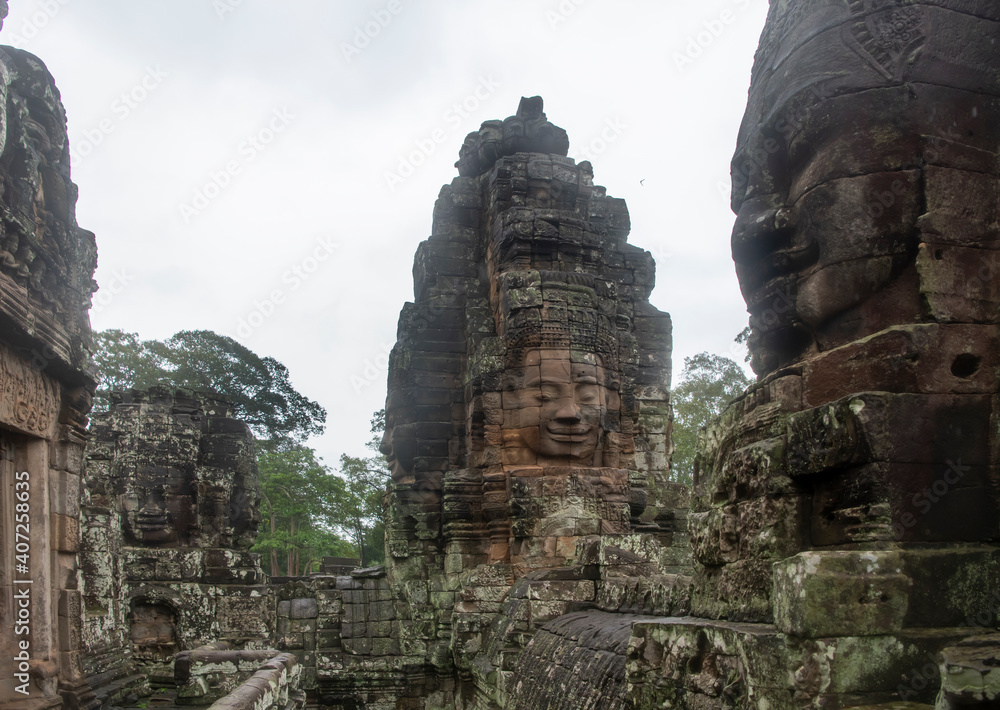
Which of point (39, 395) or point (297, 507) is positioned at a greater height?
point (39, 395)

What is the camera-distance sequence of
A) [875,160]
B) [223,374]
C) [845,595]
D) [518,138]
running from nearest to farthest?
[845,595] < [875,160] < [518,138] < [223,374]

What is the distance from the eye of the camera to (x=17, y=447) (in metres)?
6.51

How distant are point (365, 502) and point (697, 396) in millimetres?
15037

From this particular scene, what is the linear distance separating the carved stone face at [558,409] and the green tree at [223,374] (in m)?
29.7

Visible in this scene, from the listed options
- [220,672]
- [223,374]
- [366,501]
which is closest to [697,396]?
[366,501]

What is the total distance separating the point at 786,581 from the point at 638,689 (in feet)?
3.71

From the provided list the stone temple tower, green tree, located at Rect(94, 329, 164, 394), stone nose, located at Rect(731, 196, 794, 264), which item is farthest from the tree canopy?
stone nose, located at Rect(731, 196, 794, 264)

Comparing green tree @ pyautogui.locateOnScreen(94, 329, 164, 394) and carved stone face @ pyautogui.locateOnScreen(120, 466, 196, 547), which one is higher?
green tree @ pyautogui.locateOnScreen(94, 329, 164, 394)

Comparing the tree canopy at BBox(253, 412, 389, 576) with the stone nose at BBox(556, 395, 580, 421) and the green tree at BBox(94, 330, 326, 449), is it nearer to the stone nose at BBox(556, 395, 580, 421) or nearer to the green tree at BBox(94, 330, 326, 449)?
the green tree at BBox(94, 330, 326, 449)

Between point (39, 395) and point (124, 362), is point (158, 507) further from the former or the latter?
point (124, 362)

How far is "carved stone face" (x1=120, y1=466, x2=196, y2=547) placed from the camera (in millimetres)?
13680

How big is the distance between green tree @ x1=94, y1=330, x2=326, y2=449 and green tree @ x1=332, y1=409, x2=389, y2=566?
13.3 feet

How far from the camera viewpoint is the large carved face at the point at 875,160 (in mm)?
3297

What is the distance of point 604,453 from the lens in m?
10.7
